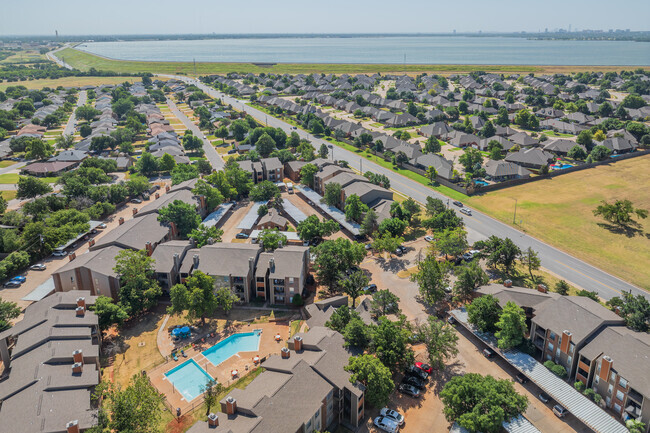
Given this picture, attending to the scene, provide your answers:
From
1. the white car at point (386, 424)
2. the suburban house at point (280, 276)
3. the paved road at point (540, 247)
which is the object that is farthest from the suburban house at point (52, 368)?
the paved road at point (540, 247)

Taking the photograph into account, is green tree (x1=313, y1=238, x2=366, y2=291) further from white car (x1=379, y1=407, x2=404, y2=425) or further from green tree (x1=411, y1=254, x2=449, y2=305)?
white car (x1=379, y1=407, x2=404, y2=425)

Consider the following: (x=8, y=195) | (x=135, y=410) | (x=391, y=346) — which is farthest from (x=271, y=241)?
(x=8, y=195)

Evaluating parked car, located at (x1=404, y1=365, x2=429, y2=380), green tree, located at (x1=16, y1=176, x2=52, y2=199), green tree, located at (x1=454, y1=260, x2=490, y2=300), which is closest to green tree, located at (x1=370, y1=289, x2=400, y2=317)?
parked car, located at (x1=404, y1=365, x2=429, y2=380)

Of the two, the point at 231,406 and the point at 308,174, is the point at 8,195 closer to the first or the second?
the point at 308,174

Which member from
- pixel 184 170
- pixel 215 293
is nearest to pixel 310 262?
pixel 215 293

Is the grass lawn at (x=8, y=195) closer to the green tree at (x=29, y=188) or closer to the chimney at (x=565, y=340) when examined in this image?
the green tree at (x=29, y=188)

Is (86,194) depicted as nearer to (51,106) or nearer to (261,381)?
(261,381)

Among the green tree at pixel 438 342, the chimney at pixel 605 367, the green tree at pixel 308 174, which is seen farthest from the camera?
the green tree at pixel 308 174
